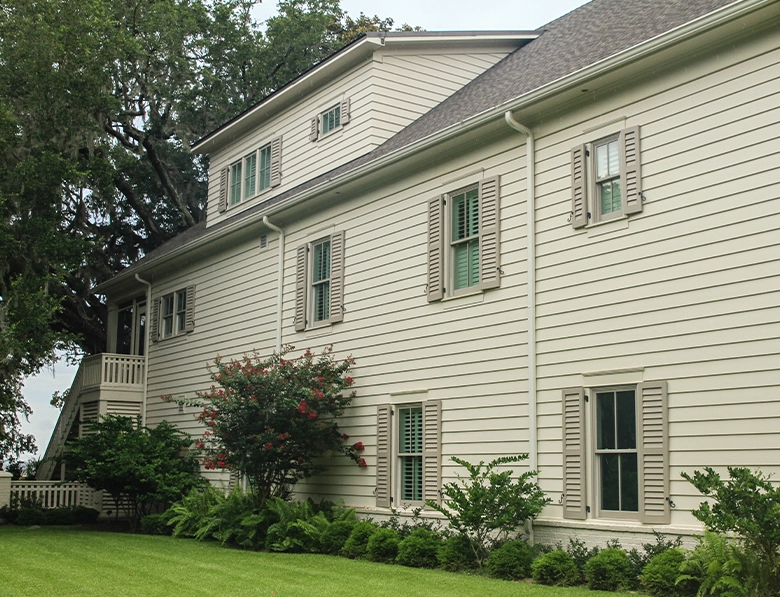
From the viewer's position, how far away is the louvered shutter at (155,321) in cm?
2381

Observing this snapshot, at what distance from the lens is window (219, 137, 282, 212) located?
69.2ft

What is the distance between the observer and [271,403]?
1548 cm

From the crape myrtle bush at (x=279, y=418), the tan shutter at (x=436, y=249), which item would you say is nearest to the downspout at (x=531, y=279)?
the tan shutter at (x=436, y=249)

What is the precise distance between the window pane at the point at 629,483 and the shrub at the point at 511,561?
125cm

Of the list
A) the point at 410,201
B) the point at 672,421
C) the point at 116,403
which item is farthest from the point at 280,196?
the point at 672,421

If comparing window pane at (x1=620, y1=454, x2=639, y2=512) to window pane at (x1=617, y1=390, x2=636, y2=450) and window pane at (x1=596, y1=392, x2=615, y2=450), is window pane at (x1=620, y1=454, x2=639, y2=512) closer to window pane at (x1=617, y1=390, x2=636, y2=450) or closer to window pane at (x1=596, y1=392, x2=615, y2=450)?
window pane at (x1=617, y1=390, x2=636, y2=450)

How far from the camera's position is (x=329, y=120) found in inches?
768

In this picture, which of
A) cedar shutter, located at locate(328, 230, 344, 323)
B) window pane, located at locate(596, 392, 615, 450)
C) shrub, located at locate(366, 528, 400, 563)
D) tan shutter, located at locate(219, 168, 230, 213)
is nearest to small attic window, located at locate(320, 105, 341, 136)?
cedar shutter, located at locate(328, 230, 344, 323)

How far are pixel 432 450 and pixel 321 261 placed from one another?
4.92 m

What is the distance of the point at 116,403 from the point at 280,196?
725 cm

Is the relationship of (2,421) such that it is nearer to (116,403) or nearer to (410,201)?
(116,403)

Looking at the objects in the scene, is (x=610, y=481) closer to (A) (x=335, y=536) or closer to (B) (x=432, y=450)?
(B) (x=432, y=450)

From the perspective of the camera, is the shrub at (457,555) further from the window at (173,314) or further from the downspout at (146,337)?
the downspout at (146,337)

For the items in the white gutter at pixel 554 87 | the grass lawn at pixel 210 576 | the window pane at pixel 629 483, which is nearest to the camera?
the grass lawn at pixel 210 576
